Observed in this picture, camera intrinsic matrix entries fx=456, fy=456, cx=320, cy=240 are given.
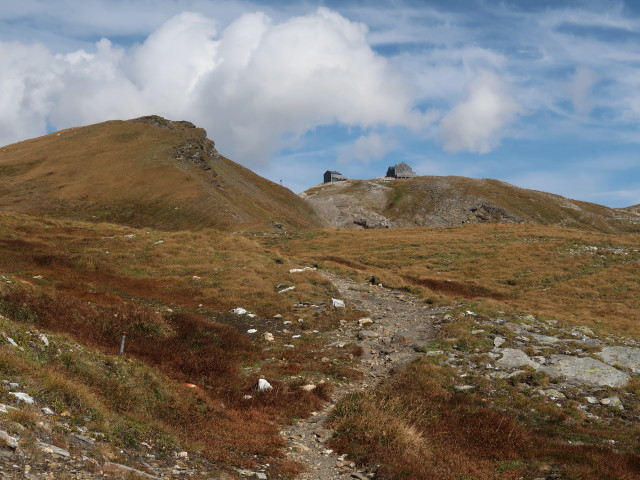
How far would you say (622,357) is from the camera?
20297 mm

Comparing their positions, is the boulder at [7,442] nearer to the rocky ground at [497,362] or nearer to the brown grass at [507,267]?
the rocky ground at [497,362]

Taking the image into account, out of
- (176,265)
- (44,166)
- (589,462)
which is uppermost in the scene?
(44,166)

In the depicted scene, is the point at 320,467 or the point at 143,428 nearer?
the point at 143,428

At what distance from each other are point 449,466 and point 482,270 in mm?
39602

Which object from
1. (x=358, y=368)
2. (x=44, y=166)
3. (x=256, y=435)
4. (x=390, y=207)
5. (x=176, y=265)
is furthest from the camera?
(x=390, y=207)

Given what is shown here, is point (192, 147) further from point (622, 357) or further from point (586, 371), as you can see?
point (586, 371)

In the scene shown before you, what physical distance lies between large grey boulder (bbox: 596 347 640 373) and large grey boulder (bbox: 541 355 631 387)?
0.92m

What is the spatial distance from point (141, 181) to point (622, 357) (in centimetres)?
9474

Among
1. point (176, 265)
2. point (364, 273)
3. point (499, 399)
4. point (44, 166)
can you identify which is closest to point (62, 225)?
point (176, 265)

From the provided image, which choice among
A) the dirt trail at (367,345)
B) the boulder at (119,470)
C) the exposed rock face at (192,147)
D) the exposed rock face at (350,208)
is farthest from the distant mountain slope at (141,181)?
the boulder at (119,470)

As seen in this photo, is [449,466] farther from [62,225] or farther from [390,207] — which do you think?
[390,207]

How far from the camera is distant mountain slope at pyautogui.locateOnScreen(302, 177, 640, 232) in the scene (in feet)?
485

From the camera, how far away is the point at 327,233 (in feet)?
250

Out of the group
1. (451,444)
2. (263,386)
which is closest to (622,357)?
(451,444)
